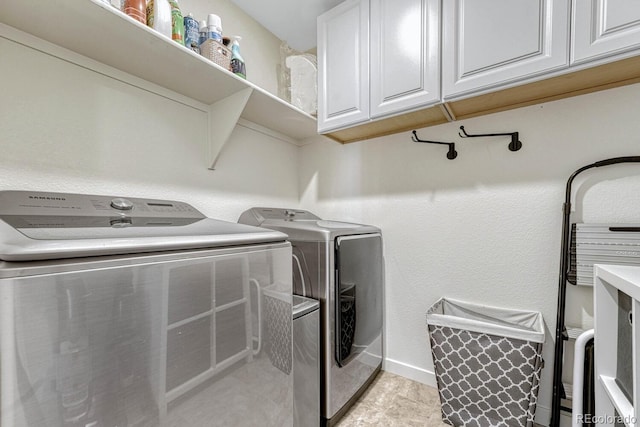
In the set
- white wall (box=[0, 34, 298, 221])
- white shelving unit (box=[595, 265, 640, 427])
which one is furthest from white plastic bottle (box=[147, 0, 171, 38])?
white shelving unit (box=[595, 265, 640, 427])

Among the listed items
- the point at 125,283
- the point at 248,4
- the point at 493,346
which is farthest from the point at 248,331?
the point at 248,4

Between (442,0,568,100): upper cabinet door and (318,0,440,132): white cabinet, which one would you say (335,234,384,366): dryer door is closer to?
(318,0,440,132): white cabinet

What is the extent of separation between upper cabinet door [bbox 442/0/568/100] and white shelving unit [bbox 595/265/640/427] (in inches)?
34.4

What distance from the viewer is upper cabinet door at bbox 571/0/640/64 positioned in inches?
39.2

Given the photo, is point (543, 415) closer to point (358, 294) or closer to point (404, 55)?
point (358, 294)

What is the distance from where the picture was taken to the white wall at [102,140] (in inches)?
40.8

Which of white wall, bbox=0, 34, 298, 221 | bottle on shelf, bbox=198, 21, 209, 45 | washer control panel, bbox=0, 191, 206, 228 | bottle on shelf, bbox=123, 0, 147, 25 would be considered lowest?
washer control panel, bbox=0, 191, 206, 228

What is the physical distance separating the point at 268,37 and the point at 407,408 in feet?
8.84

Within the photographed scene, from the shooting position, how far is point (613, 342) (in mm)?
827

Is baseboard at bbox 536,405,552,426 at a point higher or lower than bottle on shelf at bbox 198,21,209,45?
lower

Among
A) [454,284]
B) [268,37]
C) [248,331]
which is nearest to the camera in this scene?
[248,331]

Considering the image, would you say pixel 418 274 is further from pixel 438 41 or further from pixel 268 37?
pixel 268 37

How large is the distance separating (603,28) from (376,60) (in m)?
0.95

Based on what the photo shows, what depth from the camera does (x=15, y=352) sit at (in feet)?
1.67
